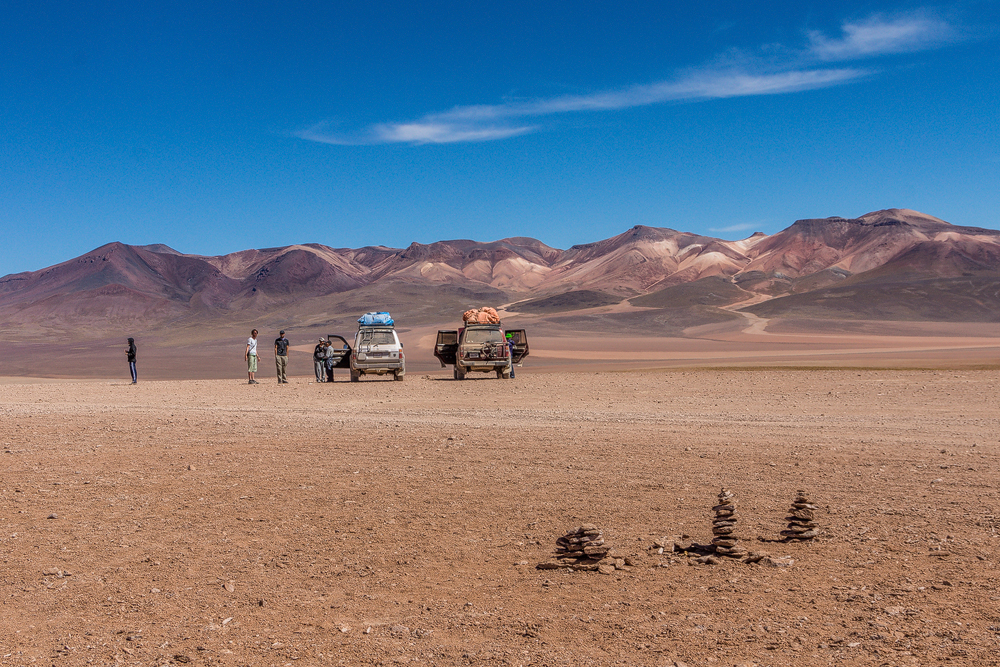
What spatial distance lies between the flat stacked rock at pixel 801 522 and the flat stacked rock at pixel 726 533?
45 cm

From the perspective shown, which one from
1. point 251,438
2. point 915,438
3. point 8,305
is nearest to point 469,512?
point 251,438

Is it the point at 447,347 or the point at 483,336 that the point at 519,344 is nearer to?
the point at 447,347

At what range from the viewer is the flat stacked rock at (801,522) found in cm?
696

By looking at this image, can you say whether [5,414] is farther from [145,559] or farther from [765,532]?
[765,532]

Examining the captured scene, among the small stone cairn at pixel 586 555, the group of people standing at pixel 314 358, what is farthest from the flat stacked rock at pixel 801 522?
the group of people standing at pixel 314 358

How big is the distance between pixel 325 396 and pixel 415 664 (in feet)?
58.3

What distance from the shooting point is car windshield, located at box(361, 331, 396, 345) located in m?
28.6

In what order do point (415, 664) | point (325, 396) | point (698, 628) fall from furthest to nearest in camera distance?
point (325, 396) → point (698, 628) → point (415, 664)

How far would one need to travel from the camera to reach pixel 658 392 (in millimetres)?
22203

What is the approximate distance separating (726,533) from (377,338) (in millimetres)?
22863

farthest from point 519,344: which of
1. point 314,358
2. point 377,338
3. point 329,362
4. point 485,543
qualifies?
point 485,543

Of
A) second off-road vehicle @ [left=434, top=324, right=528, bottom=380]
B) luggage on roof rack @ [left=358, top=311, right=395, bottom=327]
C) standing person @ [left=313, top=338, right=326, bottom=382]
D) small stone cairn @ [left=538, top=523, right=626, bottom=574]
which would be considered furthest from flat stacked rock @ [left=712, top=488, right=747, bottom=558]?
luggage on roof rack @ [left=358, top=311, right=395, bottom=327]

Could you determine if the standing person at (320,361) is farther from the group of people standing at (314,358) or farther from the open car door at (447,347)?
the open car door at (447,347)

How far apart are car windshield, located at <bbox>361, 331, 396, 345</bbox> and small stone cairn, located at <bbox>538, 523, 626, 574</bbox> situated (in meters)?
22.3
